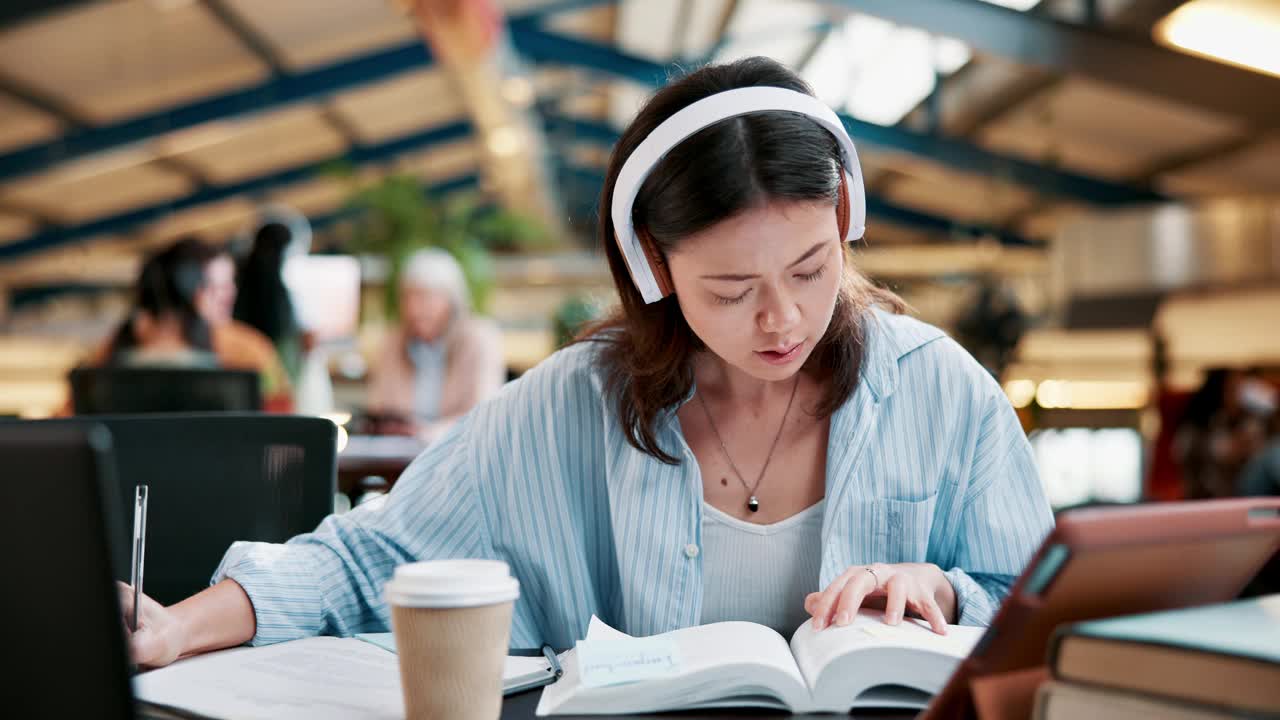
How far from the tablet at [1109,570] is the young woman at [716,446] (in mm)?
319

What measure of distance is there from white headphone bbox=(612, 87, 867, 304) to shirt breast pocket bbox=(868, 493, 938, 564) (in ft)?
0.94

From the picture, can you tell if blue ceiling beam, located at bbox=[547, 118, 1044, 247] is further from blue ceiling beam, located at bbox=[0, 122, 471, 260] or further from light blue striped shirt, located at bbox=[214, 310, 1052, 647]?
light blue striped shirt, located at bbox=[214, 310, 1052, 647]

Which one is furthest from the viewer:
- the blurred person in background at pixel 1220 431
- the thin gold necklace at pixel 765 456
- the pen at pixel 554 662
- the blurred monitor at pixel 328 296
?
the blurred person in background at pixel 1220 431

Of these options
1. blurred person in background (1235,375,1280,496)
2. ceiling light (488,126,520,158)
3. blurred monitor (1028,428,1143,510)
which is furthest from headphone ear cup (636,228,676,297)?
ceiling light (488,126,520,158)

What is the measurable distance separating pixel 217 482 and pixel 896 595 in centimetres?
81

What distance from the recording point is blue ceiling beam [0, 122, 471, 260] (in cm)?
1083

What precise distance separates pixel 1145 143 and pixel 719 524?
24.8 feet

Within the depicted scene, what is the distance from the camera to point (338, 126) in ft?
33.4

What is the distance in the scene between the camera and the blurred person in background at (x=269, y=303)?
382 centimetres

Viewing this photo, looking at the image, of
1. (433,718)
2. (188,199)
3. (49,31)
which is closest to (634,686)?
(433,718)

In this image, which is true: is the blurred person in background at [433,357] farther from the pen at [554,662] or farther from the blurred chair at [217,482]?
the pen at [554,662]

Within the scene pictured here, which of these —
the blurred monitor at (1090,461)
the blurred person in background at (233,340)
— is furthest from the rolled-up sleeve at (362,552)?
the blurred monitor at (1090,461)

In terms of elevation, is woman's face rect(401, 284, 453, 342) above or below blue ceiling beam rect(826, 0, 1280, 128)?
below

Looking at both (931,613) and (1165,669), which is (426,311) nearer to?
(931,613)
